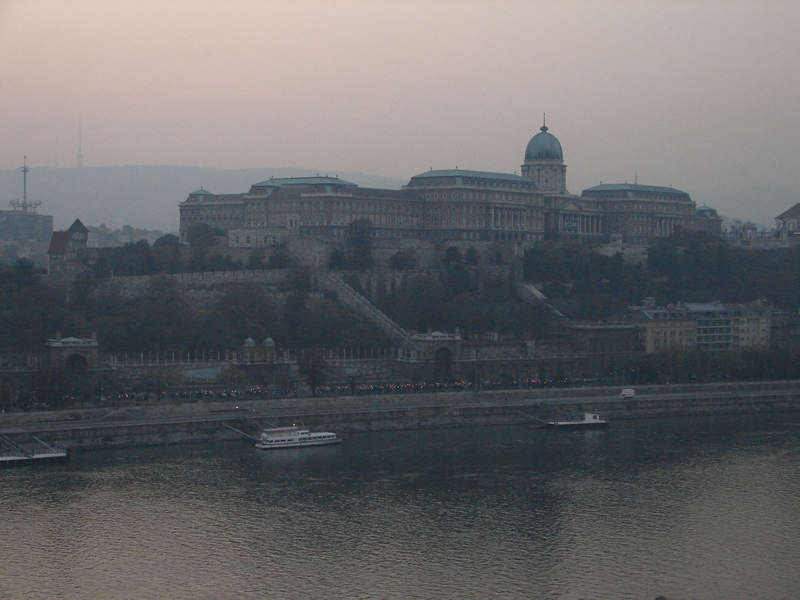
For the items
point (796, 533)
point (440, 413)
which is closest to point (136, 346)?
point (440, 413)

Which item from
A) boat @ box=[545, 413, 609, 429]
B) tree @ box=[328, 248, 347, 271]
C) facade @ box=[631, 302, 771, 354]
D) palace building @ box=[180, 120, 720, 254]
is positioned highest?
palace building @ box=[180, 120, 720, 254]

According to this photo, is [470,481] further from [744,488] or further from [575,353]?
[575,353]

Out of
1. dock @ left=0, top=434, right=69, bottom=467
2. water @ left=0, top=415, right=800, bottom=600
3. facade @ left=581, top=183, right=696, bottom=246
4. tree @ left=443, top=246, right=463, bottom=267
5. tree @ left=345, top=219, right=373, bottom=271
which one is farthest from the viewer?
facade @ left=581, top=183, right=696, bottom=246

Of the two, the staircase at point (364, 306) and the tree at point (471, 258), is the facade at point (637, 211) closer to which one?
the tree at point (471, 258)

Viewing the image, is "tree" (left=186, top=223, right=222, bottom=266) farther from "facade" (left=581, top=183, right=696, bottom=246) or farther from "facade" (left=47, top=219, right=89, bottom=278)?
"facade" (left=581, top=183, right=696, bottom=246)

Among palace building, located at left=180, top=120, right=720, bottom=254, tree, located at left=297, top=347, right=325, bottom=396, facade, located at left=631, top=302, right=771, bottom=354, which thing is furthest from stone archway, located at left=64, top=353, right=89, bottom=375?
facade, located at left=631, top=302, right=771, bottom=354

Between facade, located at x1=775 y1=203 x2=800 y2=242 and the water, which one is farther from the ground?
facade, located at x1=775 y1=203 x2=800 y2=242

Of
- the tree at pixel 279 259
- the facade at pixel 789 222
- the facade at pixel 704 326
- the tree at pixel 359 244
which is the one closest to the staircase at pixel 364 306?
the tree at pixel 359 244
